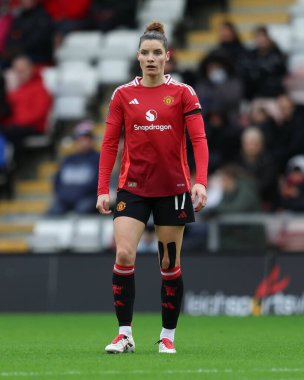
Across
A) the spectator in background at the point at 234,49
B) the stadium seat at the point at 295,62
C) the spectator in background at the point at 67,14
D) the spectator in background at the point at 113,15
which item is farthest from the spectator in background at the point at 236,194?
the spectator in background at the point at 67,14

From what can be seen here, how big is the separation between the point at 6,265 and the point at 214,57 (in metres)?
4.19

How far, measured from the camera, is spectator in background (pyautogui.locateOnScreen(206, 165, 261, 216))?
52.7 ft

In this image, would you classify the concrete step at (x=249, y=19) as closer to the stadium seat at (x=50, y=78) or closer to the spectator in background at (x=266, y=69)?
the spectator in background at (x=266, y=69)

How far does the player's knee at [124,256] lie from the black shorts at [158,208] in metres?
0.24

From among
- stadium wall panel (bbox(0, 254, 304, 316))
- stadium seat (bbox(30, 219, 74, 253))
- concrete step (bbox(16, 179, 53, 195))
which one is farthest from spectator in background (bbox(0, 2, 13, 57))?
stadium wall panel (bbox(0, 254, 304, 316))

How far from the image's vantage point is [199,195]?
9227 millimetres

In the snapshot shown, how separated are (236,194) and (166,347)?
269 inches

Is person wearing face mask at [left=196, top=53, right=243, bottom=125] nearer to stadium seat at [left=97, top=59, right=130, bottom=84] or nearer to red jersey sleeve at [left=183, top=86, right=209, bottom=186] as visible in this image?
stadium seat at [left=97, top=59, right=130, bottom=84]

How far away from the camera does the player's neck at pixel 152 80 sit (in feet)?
31.2

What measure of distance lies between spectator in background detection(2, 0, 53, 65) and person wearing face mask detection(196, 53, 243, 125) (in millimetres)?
3551

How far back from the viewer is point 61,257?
16.6 m

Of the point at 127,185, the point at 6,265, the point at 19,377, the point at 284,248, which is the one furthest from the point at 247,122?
the point at 19,377

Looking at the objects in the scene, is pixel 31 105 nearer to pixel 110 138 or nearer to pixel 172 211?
pixel 110 138

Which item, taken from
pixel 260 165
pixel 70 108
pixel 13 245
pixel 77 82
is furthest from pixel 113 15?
pixel 260 165
